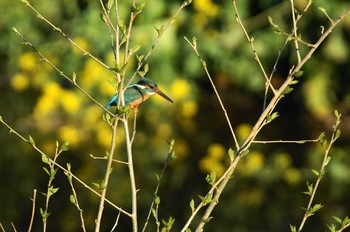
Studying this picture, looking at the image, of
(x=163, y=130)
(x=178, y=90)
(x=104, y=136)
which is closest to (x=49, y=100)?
(x=104, y=136)

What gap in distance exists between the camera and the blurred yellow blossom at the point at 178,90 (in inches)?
294

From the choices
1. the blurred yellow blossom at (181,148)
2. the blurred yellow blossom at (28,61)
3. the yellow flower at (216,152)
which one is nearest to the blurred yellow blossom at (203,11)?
the blurred yellow blossom at (181,148)

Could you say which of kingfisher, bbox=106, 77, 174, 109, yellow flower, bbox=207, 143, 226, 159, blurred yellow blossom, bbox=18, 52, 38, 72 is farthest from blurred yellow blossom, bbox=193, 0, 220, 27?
kingfisher, bbox=106, 77, 174, 109

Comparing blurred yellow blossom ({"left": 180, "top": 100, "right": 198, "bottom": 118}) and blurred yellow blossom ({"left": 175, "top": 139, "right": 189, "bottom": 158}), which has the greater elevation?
blurred yellow blossom ({"left": 180, "top": 100, "right": 198, "bottom": 118})

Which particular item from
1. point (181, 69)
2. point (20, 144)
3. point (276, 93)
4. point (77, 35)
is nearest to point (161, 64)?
point (181, 69)

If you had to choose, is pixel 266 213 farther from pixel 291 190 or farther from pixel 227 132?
pixel 227 132

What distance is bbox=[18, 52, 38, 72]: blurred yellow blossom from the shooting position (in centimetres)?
758

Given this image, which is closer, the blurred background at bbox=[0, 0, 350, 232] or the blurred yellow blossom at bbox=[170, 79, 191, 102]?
the blurred background at bbox=[0, 0, 350, 232]

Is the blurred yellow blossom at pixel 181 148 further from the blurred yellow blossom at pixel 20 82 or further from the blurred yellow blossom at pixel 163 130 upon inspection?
the blurred yellow blossom at pixel 20 82

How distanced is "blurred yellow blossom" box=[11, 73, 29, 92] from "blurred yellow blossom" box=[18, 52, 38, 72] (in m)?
0.11

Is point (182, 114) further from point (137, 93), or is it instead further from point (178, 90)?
point (137, 93)

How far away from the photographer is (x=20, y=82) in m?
7.82

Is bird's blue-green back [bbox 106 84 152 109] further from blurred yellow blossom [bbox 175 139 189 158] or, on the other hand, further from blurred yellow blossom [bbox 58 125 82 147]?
blurred yellow blossom [bbox 58 125 82 147]

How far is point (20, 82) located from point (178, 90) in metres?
1.69
